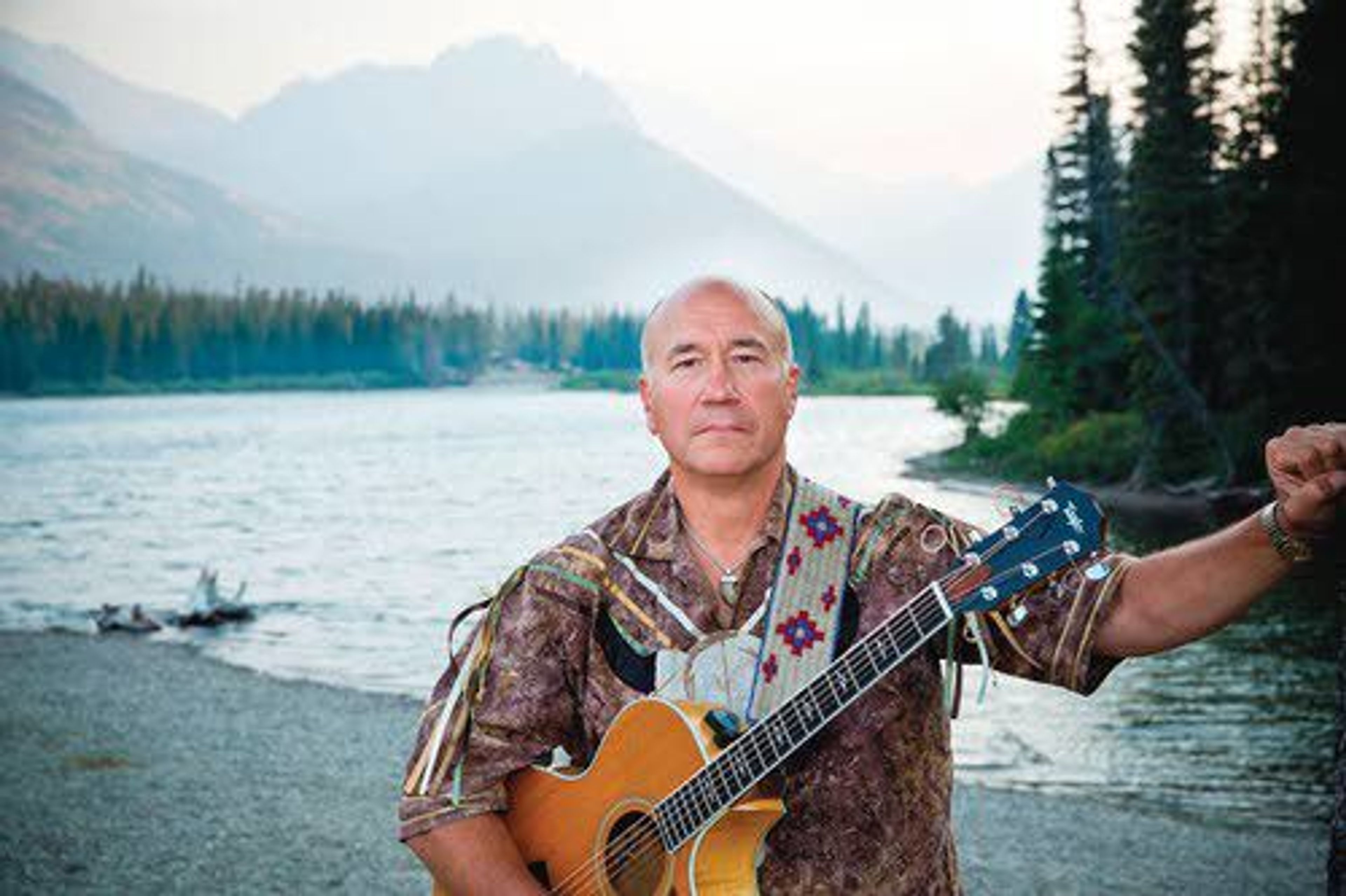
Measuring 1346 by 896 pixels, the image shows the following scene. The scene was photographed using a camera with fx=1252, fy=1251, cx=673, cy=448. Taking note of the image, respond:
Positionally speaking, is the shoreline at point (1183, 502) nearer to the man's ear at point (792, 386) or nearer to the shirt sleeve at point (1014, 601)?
the man's ear at point (792, 386)

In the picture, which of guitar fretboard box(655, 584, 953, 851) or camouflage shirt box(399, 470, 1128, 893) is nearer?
guitar fretboard box(655, 584, 953, 851)

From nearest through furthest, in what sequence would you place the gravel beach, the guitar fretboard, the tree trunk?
the guitar fretboard
the tree trunk
the gravel beach

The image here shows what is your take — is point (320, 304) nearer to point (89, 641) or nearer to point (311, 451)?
point (311, 451)

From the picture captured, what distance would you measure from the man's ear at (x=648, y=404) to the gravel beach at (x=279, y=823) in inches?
241

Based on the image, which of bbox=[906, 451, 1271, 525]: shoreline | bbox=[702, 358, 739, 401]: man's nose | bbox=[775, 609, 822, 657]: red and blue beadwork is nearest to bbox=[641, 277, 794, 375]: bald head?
bbox=[702, 358, 739, 401]: man's nose

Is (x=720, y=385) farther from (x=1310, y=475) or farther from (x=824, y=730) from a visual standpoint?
(x=1310, y=475)

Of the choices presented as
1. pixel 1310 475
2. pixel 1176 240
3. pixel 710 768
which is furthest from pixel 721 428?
pixel 1176 240

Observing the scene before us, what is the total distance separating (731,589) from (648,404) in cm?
55

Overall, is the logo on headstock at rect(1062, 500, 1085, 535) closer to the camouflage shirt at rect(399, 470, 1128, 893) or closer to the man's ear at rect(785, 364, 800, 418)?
the camouflage shirt at rect(399, 470, 1128, 893)

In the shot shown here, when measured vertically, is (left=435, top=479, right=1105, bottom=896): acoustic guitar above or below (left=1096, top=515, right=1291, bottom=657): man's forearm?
below

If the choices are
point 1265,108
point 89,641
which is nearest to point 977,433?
point 1265,108

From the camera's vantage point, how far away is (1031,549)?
8.94 feet

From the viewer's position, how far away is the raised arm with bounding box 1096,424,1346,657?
2344 millimetres

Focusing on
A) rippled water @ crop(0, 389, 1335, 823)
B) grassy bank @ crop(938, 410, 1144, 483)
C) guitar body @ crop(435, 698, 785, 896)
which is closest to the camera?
guitar body @ crop(435, 698, 785, 896)
